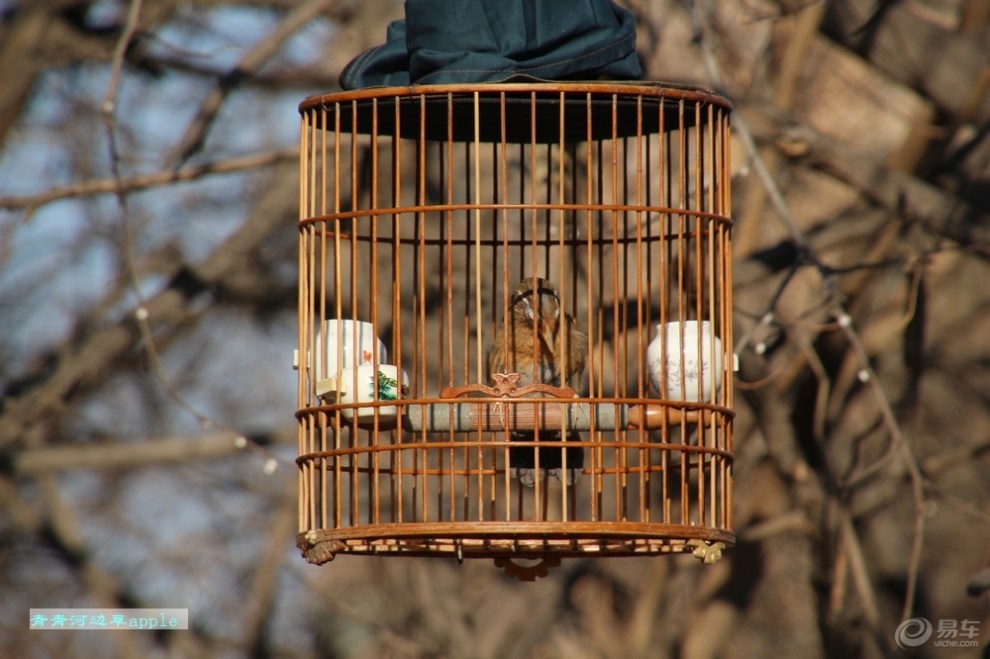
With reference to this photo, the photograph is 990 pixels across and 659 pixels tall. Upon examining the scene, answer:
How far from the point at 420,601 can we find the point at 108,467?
1.85m

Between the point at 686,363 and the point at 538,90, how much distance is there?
2.91ft

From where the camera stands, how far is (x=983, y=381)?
8.58 m

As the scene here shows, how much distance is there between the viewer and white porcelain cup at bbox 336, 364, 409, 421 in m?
4.14

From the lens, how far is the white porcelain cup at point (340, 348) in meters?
4.26

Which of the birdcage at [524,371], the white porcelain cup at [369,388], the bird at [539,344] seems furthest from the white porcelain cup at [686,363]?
the white porcelain cup at [369,388]

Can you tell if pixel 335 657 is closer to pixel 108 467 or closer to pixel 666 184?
pixel 108 467

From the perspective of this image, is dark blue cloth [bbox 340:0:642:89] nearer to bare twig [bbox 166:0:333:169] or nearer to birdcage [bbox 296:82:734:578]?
birdcage [bbox 296:82:734:578]

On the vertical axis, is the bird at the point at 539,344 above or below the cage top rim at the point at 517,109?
below

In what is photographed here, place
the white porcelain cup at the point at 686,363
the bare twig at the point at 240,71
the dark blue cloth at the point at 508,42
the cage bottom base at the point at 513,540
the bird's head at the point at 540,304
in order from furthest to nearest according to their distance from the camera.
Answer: the bare twig at the point at 240,71 < the bird's head at the point at 540,304 < the white porcelain cup at the point at 686,363 < the dark blue cloth at the point at 508,42 < the cage bottom base at the point at 513,540

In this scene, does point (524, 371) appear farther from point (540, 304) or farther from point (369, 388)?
point (369, 388)

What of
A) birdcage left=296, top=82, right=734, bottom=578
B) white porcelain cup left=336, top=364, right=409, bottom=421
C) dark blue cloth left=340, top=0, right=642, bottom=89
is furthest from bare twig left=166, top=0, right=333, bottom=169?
white porcelain cup left=336, top=364, right=409, bottom=421

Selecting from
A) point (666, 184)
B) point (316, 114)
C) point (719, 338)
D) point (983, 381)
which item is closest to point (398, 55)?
point (316, 114)

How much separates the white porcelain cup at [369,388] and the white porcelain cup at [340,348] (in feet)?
0.13

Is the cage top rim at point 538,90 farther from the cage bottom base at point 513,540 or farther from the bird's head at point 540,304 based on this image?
the cage bottom base at point 513,540
